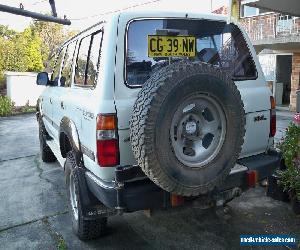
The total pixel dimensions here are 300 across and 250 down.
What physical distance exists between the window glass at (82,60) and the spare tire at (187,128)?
3.59ft

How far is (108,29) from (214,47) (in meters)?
1.05

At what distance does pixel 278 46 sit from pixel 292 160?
10.3 metres

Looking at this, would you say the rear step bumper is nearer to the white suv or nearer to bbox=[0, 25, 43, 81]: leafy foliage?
the white suv

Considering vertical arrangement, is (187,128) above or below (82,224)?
above

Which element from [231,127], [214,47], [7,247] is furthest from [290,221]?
[7,247]

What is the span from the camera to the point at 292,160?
161 inches

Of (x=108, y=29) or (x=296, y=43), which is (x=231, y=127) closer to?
(x=108, y=29)

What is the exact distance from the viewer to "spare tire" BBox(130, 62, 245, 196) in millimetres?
2680

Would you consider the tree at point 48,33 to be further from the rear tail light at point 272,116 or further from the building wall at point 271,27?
the rear tail light at point 272,116

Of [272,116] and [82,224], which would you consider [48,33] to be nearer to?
[82,224]

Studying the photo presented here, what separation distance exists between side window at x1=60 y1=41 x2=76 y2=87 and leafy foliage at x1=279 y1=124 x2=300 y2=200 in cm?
265

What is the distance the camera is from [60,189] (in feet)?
17.7

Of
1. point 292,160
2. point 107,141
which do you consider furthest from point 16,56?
point 107,141

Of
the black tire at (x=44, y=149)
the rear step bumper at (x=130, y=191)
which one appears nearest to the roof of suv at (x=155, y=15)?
the rear step bumper at (x=130, y=191)
